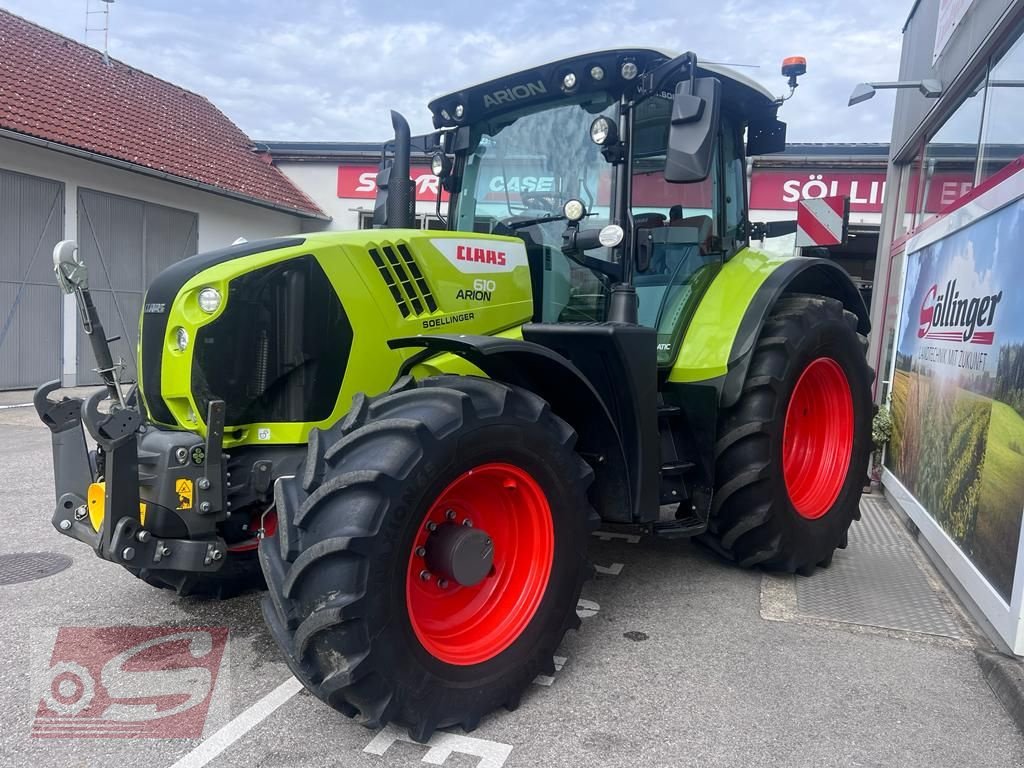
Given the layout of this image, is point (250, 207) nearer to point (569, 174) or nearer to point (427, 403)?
point (569, 174)

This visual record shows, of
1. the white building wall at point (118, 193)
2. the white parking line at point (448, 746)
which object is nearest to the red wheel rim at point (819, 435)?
the white parking line at point (448, 746)

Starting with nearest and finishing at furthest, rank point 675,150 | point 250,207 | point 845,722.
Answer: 1. point 845,722
2. point 675,150
3. point 250,207

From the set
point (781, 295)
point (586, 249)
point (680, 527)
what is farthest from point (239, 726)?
point (781, 295)

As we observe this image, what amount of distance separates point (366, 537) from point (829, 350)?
3.12m

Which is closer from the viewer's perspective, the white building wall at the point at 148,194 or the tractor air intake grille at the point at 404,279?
the tractor air intake grille at the point at 404,279

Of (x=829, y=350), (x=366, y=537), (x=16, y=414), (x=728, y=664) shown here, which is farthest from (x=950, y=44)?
(x=16, y=414)

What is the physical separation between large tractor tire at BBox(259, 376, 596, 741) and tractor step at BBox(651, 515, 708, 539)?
0.78 m

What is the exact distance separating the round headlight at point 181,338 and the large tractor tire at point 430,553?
0.71 m

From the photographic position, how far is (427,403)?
262cm

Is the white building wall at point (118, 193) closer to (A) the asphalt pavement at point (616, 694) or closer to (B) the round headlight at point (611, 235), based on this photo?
(A) the asphalt pavement at point (616, 694)

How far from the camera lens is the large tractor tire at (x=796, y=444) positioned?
3.89m

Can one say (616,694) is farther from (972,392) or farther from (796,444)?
(972,392)

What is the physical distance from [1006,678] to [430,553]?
7.44 ft

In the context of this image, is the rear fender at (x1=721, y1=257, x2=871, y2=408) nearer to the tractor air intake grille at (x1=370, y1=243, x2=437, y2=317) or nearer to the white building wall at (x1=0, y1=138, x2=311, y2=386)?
the tractor air intake grille at (x1=370, y1=243, x2=437, y2=317)
